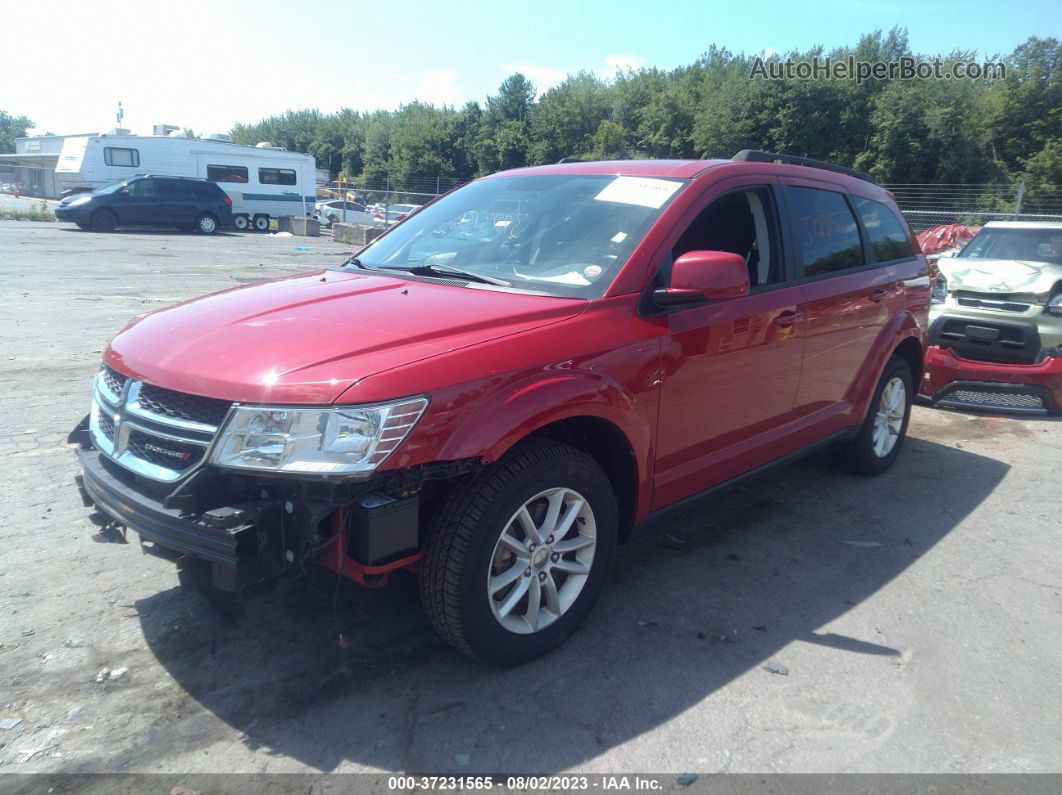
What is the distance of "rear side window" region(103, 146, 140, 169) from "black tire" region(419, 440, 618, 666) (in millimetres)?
30877

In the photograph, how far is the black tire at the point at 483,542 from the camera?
2695 millimetres

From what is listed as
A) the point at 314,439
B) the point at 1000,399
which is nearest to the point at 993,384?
the point at 1000,399

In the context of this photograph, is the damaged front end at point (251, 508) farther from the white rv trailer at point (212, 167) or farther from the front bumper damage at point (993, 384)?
the white rv trailer at point (212, 167)

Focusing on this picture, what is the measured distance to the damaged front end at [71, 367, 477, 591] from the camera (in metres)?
2.47

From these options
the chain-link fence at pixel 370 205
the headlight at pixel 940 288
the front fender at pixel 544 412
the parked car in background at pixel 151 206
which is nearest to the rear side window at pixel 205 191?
the parked car in background at pixel 151 206

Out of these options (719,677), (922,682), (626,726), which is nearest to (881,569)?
(922,682)

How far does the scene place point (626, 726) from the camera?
Result: 2729 mm

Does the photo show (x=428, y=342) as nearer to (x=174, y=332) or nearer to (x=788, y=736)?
(x=174, y=332)

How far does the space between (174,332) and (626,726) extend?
7.19 feet

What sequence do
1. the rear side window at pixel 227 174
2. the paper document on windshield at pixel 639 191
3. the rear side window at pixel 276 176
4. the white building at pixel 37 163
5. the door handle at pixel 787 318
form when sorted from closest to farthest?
the paper document on windshield at pixel 639 191 → the door handle at pixel 787 318 → the rear side window at pixel 227 174 → the rear side window at pixel 276 176 → the white building at pixel 37 163

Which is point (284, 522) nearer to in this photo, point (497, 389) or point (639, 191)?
point (497, 389)

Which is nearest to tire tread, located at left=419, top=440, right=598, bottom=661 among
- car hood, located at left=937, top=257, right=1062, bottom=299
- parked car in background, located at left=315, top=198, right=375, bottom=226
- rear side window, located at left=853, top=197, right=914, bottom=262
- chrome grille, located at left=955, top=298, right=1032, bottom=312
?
rear side window, located at left=853, top=197, right=914, bottom=262

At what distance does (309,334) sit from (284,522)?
2.30 ft

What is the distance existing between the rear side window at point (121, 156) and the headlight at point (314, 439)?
30.8 m
